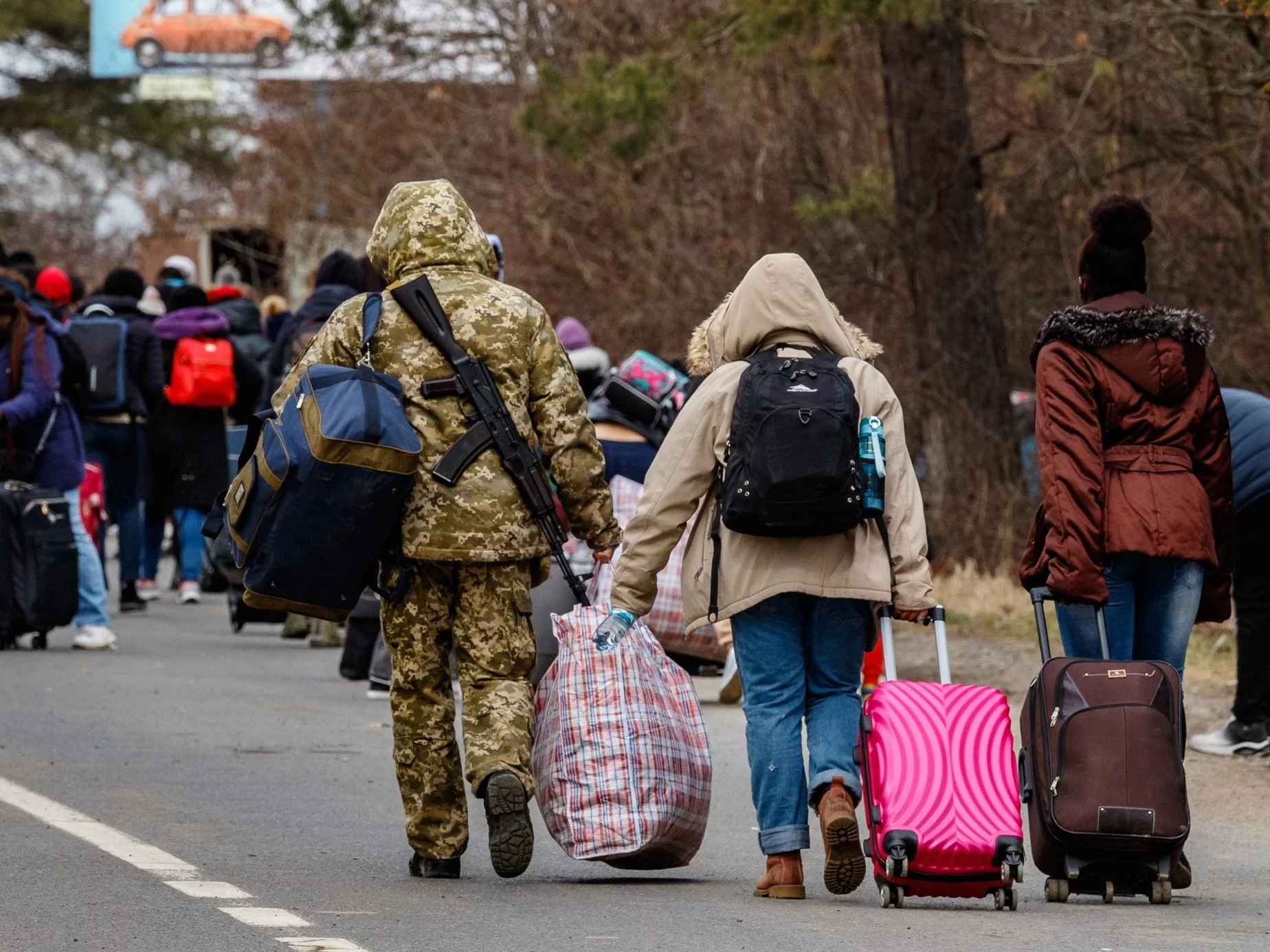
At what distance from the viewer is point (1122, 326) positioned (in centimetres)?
714

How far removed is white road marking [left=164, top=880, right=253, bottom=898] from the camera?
6422 mm

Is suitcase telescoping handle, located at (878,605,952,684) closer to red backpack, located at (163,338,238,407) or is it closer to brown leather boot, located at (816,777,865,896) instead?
brown leather boot, located at (816,777,865,896)

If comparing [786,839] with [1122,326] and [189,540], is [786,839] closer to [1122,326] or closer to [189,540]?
[1122,326]

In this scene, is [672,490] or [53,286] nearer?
[672,490]

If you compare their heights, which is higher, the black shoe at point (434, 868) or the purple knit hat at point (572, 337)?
the purple knit hat at point (572, 337)

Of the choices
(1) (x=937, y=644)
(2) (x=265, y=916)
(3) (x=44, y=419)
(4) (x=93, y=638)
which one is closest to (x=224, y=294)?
(4) (x=93, y=638)

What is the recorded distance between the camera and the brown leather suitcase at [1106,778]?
21.5 feet

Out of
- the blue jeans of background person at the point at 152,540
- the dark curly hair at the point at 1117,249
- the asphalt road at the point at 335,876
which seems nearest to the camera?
the asphalt road at the point at 335,876

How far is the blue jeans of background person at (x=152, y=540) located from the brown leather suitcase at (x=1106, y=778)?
10.2 m

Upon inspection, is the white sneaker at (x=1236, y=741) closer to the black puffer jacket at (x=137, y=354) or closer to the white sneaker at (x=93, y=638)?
the white sneaker at (x=93, y=638)

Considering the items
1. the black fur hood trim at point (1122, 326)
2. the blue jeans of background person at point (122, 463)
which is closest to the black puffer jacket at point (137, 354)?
the blue jeans of background person at point (122, 463)

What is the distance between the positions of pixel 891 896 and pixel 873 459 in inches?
45.9

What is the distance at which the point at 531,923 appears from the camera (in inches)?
243

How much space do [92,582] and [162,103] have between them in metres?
33.2
